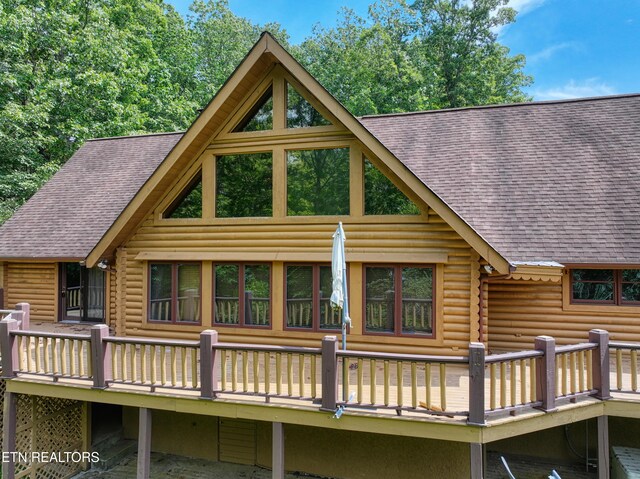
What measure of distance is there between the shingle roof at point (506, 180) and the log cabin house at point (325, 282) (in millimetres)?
60

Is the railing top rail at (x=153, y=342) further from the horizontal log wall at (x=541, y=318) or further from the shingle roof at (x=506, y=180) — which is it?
the horizontal log wall at (x=541, y=318)

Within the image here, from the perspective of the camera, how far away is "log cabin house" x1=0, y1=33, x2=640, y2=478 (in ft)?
20.8

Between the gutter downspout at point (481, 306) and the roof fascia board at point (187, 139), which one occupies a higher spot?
the roof fascia board at point (187, 139)

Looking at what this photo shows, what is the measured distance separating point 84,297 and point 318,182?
26.0 ft

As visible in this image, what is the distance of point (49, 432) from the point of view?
25.4 ft

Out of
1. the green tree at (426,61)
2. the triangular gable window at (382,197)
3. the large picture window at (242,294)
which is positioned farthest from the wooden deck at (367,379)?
the green tree at (426,61)

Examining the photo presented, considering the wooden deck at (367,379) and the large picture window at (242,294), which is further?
the large picture window at (242,294)

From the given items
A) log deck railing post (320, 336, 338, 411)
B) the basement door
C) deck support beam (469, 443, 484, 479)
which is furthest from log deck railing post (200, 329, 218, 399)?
the basement door

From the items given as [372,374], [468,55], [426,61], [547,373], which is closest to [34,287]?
[372,374]

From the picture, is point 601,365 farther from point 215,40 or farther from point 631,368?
point 215,40

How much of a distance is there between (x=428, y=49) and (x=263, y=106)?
22.8m

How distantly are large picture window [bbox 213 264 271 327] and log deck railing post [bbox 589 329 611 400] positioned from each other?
5664 mm

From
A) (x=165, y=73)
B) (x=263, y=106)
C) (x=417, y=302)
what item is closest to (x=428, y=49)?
(x=165, y=73)

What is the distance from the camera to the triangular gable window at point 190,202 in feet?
29.0
